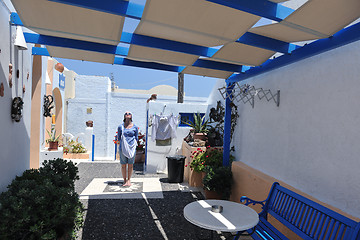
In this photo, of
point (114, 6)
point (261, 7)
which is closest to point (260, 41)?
point (261, 7)

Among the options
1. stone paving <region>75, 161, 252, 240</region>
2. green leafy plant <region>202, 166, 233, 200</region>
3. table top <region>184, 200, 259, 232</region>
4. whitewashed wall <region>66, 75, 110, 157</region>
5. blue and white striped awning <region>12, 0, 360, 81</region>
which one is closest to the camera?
blue and white striped awning <region>12, 0, 360, 81</region>

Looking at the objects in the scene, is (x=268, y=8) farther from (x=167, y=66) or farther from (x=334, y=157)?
(x=167, y=66)

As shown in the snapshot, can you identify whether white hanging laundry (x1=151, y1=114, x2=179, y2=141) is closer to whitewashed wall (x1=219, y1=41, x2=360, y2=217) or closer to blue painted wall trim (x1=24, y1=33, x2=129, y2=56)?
whitewashed wall (x1=219, y1=41, x2=360, y2=217)

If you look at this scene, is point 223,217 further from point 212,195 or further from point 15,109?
point 15,109

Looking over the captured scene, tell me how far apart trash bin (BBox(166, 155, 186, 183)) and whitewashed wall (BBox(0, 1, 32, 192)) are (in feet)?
11.6

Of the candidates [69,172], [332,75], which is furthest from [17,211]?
[332,75]

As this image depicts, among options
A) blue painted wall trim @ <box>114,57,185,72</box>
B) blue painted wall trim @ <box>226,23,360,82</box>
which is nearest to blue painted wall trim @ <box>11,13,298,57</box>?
blue painted wall trim @ <box>226,23,360,82</box>

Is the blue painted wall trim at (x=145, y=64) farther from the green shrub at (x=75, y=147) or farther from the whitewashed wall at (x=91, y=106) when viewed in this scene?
the whitewashed wall at (x=91, y=106)

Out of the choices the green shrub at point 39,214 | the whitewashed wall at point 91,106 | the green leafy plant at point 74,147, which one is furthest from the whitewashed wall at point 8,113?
the whitewashed wall at point 91,106

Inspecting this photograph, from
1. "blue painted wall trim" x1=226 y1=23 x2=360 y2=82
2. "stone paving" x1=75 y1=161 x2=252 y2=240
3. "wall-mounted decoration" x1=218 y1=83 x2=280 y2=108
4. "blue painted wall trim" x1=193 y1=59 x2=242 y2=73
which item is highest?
"blue painted wall trim" x1=193 y1=59 x2=242 y2=73

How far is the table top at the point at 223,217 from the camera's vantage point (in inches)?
101

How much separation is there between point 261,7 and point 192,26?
2.54 ft

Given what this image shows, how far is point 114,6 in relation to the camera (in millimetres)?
2357

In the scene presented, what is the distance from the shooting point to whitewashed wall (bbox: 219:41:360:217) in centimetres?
266
